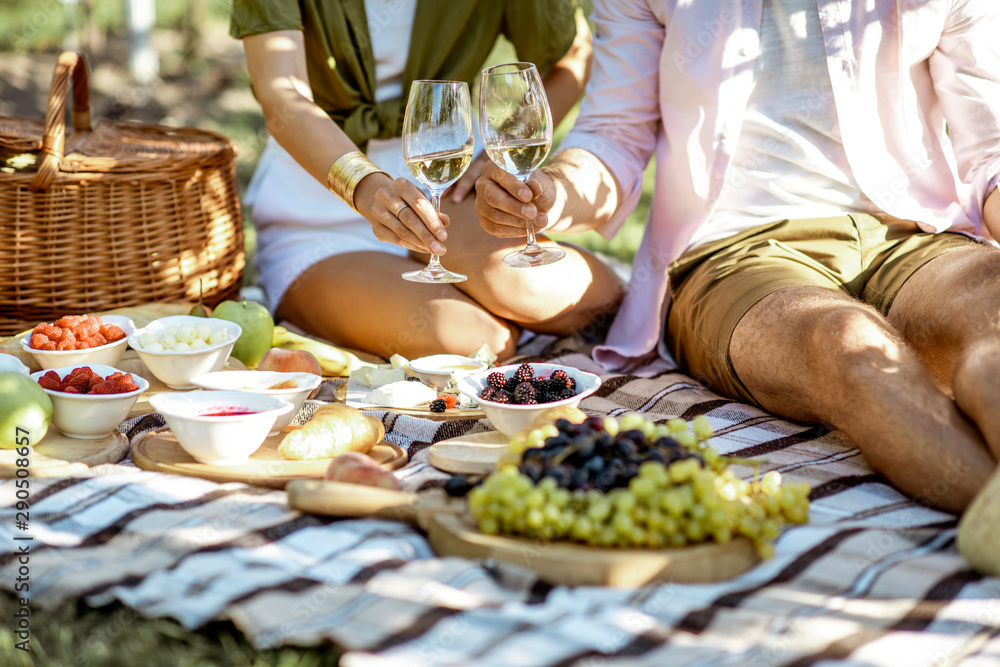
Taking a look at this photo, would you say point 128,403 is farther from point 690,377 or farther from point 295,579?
point 690,377

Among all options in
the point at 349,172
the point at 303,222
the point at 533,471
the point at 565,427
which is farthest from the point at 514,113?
the point at 303,222

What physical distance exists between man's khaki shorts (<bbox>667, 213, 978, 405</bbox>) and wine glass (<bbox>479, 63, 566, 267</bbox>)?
721mm

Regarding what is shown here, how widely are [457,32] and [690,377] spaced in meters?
1.43

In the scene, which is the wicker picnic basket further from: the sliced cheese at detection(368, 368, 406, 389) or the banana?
the sliced cheese at detection(368, 368, 406, 389)

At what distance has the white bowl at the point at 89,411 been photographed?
2.07 meters

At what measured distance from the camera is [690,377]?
2.91 metres

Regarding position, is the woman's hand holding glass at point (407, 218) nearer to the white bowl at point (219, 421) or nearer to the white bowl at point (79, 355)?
the white bowl at point (219, 421)

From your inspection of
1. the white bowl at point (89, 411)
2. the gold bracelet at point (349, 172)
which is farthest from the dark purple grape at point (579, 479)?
the gold bracelet at point (349, 172)

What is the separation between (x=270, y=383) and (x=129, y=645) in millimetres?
860

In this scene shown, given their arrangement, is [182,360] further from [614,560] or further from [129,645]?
[614,560]

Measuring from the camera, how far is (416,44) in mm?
3225

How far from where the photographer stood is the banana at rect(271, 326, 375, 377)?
9.35ft

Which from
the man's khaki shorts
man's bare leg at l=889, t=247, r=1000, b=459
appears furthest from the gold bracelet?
man's bare leg at l=889, t=247, r=1000, b=459

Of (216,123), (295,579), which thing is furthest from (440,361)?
(216,123)
